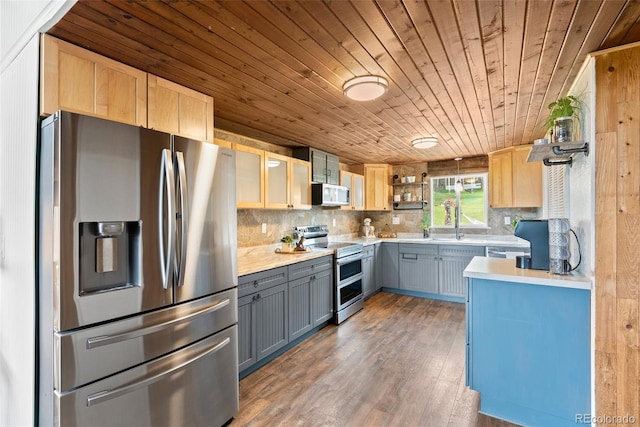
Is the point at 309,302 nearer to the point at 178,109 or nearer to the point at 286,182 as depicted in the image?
the point at 286,182

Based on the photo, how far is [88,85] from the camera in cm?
160

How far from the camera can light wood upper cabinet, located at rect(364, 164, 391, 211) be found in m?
5.46

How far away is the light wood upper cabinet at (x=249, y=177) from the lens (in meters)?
2.90

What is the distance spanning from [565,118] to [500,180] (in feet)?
8.67

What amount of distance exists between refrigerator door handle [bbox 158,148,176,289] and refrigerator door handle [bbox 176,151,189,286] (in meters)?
0.05

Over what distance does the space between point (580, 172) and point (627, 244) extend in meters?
0.56

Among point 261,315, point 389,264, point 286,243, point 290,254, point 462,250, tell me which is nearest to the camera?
point 261,315

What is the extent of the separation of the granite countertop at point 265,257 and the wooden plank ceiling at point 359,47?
52.6 inches

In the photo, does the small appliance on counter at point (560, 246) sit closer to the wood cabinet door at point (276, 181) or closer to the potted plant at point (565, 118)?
the potted plant at point (565, 118)

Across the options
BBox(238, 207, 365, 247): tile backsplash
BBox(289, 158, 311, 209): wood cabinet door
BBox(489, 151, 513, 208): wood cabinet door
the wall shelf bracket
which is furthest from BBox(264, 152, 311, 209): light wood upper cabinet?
BBox(489, 151, 513, 208): wood cabinet door

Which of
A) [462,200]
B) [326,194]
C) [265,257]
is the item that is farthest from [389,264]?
[265,257]

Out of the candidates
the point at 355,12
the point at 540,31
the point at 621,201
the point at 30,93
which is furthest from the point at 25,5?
the point at 621,201

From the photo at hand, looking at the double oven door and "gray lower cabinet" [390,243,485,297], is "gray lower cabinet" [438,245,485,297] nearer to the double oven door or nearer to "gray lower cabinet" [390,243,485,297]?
"gray lower cabinet" [390,243,485,297]

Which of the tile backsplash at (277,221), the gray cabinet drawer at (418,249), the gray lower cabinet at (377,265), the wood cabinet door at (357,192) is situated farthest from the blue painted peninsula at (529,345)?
the wood cabinet door at (357,192)
